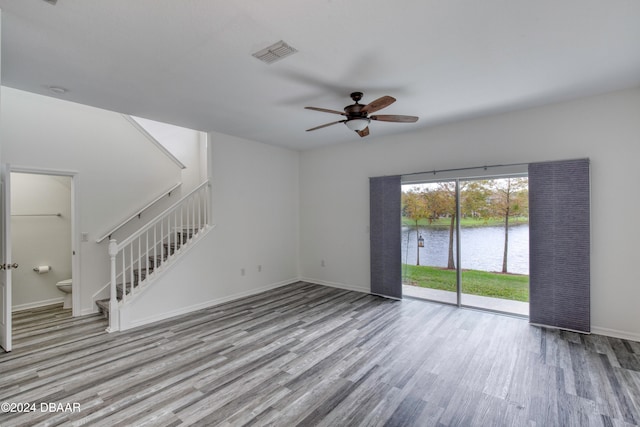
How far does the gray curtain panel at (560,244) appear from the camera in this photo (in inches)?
137

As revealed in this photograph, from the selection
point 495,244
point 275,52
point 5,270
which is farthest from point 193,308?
point 495,244

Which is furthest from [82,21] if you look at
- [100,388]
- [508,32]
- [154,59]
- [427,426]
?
[427,426]

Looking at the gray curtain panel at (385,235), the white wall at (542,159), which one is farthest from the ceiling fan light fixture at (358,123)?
the gray curtain panel at (385,235)

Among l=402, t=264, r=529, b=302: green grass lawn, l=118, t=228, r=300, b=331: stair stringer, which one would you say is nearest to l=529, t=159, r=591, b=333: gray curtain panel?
l=402, t=264, r=529, b=302: green grass lawn

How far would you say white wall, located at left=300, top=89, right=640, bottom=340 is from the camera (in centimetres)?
335

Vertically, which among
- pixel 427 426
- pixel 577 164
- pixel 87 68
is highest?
pixel 87 68

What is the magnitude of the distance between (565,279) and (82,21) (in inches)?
215

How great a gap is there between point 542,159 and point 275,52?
143 inches

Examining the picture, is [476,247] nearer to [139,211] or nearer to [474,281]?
[474,281]

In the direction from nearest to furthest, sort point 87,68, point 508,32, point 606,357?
point 508,32 → point 87,68 → point 606,357

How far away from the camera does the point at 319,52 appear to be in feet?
8.23

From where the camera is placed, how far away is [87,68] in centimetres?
273

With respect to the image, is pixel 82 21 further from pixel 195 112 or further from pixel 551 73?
pixel 551 73

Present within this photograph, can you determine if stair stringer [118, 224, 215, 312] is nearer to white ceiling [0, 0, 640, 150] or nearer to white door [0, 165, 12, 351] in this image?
white door [0, 165, 12, 351]
